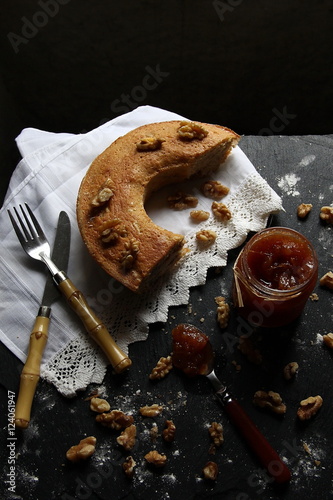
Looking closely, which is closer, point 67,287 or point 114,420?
point 114,420

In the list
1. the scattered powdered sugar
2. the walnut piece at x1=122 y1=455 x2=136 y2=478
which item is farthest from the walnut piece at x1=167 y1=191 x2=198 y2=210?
the walnut piece at x1=122 y1=455 x2=136 y2=478

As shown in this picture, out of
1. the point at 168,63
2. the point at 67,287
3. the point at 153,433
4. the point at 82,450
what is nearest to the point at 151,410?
the point at 153,433

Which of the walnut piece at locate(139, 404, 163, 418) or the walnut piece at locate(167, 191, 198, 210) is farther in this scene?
the walnut piece at locate(167, 191, 198, 210)

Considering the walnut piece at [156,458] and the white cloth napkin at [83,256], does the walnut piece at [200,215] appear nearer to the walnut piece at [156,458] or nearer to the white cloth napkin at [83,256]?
the white cloth napkin at [83,256]

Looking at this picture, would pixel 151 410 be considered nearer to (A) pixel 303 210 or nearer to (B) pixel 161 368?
(B) pixel 161 368

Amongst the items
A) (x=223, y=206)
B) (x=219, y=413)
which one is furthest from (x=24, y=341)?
(x=223, y=206)

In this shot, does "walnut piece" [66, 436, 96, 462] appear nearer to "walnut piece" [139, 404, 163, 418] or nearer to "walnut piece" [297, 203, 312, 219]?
"walnut piece" [139, 404, 163, 418]

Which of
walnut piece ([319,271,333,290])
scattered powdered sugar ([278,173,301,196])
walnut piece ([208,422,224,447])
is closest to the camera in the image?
walnut piece ([208,422,224,447])
